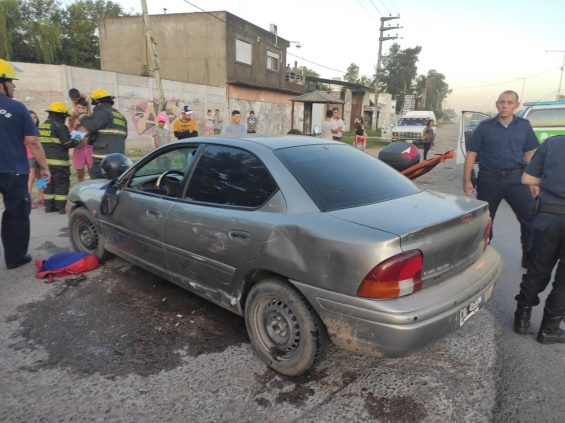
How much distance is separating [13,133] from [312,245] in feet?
11.5

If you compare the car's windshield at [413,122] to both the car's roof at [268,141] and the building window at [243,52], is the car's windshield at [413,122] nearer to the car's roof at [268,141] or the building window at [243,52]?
the building window at [243,52]

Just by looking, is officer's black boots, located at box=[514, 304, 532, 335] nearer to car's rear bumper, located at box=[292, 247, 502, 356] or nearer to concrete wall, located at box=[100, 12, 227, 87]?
car's rear bumper, located at box=[292, 247, 502, 356]

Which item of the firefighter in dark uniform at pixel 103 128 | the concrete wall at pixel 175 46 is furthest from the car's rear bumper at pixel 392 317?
the concrete wall at pixel 175 46

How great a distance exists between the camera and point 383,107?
155 feet

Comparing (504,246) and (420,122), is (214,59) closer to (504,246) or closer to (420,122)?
(420,122)

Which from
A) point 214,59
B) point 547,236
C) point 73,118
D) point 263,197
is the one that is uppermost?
point 214,59

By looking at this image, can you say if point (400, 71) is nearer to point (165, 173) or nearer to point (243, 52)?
point (243, 52)

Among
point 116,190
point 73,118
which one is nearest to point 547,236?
point 116,190

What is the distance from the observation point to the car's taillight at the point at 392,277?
2.03 metres

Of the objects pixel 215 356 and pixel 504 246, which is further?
pixel 504 246

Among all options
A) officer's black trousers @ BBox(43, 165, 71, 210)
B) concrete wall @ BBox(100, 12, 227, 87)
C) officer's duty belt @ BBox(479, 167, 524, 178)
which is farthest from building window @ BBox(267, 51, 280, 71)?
officer's duty belt @ BBox(479, 167, 524, 178)

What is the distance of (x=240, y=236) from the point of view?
2.55 metres

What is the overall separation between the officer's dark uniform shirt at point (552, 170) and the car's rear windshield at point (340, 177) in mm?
892

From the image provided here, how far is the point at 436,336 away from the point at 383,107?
159ft
